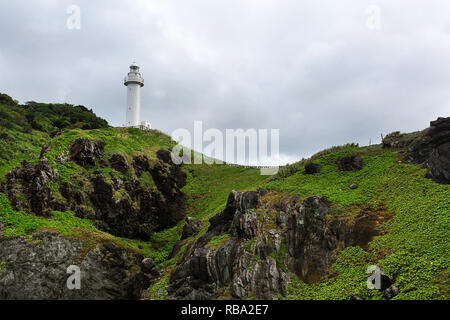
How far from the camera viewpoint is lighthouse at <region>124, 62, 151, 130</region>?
201 ft

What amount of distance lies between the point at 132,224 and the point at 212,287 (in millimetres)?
14695

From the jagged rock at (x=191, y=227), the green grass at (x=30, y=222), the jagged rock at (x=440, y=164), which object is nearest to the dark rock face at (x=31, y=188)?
the green grass at (x=30, y=222)

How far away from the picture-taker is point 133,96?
202 feet

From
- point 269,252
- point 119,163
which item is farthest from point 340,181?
point 119,163

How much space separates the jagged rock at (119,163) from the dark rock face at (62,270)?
458 inches

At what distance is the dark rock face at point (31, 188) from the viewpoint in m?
25.8

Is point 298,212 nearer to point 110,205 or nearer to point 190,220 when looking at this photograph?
point 190,220

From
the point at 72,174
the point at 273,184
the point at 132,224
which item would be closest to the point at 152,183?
the point at 132,224

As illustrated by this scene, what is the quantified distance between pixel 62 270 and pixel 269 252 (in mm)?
14398

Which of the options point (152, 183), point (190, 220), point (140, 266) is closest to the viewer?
point (140, 266)

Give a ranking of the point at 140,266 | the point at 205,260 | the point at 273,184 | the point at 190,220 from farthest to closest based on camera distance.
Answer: the point at 190,220
the point at 273,184
the point at 140,266
the point at 205,260

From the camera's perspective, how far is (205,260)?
2097 centimetres

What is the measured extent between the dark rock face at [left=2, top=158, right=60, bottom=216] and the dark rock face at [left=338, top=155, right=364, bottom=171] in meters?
25.3

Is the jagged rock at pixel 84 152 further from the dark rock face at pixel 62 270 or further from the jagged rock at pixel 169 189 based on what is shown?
the dark rock face at pixel 62 270
